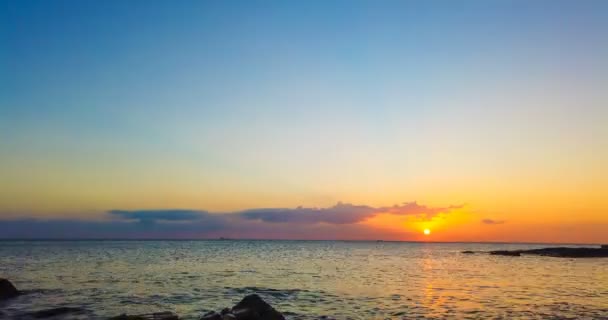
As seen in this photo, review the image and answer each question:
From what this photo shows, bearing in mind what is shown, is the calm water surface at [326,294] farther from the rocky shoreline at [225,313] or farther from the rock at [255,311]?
the rock at [255,311]

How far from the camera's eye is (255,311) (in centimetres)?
2516

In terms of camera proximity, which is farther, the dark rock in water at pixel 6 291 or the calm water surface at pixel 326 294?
the dark rock in water at pixel 6 291

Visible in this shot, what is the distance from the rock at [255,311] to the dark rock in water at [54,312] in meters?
11.3

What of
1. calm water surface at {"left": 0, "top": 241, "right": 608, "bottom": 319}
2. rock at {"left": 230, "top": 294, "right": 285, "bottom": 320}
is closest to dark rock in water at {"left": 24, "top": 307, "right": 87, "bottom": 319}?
calm water surface at {"left": 0, "top": 241, "right": 608, "bottom": 319}

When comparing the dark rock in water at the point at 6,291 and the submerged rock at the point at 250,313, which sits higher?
the submerged rock at the point at 250,313

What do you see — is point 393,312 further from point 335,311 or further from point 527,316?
point 527,316

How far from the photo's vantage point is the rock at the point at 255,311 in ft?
81.3

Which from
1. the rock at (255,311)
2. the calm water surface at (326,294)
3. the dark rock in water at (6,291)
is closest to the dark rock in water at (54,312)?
the calm water surface at (326,294)

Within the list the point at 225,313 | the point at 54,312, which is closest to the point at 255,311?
the point at 225,313

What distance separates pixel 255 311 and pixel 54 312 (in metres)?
13.8

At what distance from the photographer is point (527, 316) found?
2892 cm

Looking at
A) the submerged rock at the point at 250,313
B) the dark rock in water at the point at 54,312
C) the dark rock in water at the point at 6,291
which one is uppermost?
the submerged rock at the point at 250,313

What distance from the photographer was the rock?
81.3 ft

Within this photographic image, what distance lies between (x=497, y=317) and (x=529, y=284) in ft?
72.4
